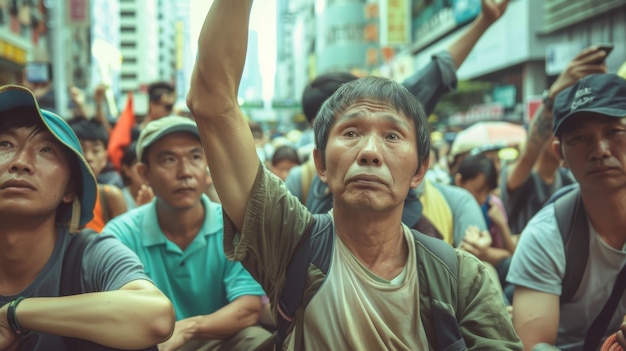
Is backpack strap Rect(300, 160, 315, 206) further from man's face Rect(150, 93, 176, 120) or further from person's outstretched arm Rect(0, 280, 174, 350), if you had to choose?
man's face Rect(150, 93, 176, 120)

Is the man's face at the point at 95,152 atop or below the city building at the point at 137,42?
below

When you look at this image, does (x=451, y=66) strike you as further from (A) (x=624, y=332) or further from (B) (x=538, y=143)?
(A) (x=624, y=332)

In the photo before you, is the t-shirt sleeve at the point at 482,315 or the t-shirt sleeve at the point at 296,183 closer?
the t-shirt sleeve at the point at 482,315

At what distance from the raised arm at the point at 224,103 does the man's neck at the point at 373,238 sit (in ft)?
1.26

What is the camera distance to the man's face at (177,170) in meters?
3.49

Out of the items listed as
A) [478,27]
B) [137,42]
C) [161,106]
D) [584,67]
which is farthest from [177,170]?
[137,42]

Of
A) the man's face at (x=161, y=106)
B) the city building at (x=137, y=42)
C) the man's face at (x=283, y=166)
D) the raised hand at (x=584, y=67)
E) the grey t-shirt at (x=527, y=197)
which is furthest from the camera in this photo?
the city building at (x=137, y=42)

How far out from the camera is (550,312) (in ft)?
8.87

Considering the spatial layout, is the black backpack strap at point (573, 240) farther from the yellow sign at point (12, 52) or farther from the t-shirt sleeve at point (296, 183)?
the yellow sign at point (12, 52)

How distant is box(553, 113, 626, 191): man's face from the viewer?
8.88ft

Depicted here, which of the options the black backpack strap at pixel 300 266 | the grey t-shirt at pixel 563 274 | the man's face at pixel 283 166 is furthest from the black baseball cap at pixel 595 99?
the man's face at pixel 283 166

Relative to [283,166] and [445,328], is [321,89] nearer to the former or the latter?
[445,328]

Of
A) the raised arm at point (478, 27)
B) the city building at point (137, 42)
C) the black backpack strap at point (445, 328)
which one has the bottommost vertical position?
the black backpack strap at point (445, 328)

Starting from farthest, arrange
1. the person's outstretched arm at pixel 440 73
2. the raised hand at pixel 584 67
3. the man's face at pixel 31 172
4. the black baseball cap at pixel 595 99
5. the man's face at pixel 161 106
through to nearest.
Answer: the man's face at pixel 161 106
the person's outstretched arm at pixel 440 73
the raised hand at pixel 584 67
the black baseball cap at pixel 595 99
the man's face at pixel 31 172
